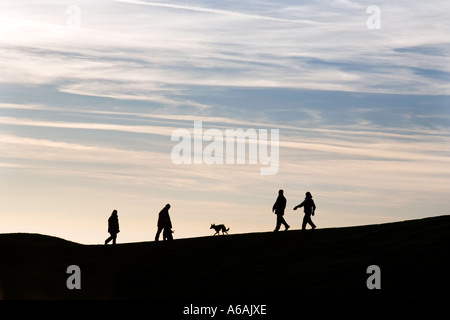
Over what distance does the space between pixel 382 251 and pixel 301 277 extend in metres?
4.81

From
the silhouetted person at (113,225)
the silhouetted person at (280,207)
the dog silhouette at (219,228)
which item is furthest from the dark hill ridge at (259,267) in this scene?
the dog silhouette at (219,228)

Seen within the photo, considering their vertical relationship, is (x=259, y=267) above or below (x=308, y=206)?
below

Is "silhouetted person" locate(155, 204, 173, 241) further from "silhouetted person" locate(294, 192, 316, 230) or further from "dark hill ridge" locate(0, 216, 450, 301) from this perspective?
"silhouetted person" locate(294, 192, 316, 230)

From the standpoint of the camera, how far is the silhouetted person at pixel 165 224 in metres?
50.2

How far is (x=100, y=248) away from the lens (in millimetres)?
51781

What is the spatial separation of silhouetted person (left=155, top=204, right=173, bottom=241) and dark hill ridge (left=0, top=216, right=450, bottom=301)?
4.16 ft

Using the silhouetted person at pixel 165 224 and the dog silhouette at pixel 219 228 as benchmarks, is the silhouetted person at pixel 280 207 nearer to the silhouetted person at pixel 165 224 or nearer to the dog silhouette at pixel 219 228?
the silhouetted person at pixel 165 224

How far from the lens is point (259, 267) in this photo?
39469 mm

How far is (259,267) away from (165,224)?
12.8 metres

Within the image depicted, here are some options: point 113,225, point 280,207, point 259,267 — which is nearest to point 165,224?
point 113,225

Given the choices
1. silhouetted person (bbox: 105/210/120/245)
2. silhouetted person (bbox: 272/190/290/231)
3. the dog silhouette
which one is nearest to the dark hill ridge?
silhouetted person (bbox: 272/190/290/231)

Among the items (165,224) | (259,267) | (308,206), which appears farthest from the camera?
(165,224)

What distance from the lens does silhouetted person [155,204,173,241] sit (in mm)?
50156

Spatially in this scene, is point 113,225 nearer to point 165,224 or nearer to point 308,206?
point 165,224
